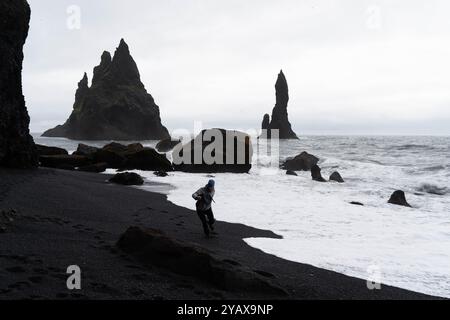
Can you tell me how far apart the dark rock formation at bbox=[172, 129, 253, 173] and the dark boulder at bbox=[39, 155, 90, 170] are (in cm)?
685

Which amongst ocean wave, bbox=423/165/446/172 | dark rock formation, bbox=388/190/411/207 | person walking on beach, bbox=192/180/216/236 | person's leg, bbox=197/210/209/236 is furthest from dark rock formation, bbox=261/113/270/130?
person's leg, bbox=197/210/209/236

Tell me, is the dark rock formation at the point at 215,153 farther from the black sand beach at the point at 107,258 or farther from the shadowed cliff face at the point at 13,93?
the black sand beach at the point at 107,258

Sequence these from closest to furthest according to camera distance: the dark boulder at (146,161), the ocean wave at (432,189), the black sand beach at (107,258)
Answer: the black sand beach at (107,258)
the ocean wave at (432,189)
the dark boulder at (146,161)

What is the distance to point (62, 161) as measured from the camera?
995 inches

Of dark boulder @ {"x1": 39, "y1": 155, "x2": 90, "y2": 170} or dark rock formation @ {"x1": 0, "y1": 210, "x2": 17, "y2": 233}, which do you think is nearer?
dark rock formation @ {"x1": 0, "y1": 210, "x2": 17, "y2": 233}

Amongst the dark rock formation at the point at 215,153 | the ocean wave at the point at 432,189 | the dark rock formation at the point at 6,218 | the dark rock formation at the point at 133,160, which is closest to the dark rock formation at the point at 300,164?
the dark rock formation at the point at 215,153

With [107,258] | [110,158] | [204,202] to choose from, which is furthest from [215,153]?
[107,258]

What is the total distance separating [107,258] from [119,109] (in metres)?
110

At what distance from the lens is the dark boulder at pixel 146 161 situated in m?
28.8

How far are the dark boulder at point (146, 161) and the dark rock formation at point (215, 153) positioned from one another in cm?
121

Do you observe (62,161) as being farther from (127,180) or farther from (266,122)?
(266,122)

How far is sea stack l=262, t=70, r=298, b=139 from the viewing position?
14062 cm

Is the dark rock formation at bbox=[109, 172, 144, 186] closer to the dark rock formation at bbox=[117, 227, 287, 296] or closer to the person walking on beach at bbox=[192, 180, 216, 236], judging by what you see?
the person walking on beach at bbox=[192, 180, 216, 236]

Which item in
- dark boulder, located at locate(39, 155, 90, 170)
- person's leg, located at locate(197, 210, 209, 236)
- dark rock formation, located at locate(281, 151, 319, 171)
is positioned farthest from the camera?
dark rock formation, located at locate(281, 151, 319, 171)
